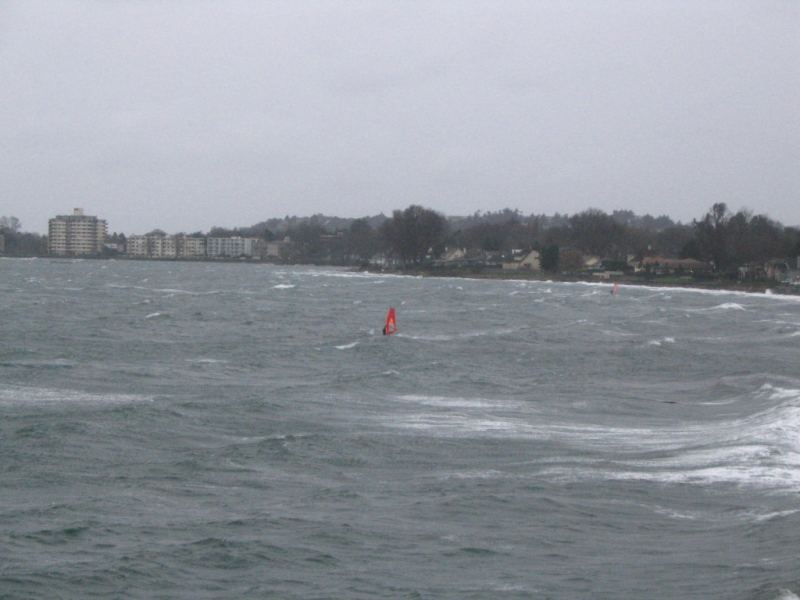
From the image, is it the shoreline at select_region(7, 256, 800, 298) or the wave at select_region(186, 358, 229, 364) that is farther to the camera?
the shoreline at select_region(7, 256, 800, 298)

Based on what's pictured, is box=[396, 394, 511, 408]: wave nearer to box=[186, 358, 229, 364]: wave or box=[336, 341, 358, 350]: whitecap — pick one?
box=[186, 358, 229, 364]: wave

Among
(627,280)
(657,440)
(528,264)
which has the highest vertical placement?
(528,264)

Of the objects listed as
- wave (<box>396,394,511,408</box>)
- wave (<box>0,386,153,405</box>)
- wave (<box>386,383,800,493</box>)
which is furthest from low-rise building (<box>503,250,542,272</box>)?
wave (<box>0,386,153,405</box>)

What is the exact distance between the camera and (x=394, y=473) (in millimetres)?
18688

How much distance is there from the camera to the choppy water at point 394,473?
13195mm

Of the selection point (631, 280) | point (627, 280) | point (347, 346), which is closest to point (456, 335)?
point (347, 346)

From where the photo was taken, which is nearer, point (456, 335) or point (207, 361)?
point (207, 361)

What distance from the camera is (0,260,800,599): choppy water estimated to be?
13.2 m

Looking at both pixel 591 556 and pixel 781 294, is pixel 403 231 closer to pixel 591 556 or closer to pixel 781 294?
pixel 781 294

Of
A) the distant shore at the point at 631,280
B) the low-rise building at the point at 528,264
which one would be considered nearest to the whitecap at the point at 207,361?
the distant shore at the point at 631,280

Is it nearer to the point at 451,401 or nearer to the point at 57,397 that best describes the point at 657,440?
the point at 451,401

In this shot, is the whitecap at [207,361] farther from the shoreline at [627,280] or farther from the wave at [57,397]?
Answer: the shoreline at [627,280]

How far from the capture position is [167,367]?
3453cm

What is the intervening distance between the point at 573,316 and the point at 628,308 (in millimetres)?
12067
